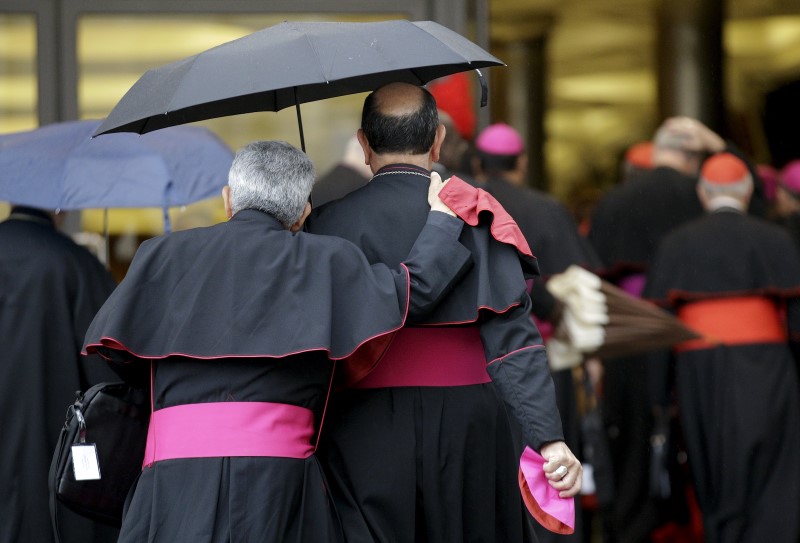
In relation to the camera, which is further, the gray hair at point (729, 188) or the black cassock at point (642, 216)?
the black cassock at point (642, 216)

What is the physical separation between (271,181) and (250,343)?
448 millimetres

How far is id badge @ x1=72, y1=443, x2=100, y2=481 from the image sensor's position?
12.8ft

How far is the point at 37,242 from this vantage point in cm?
515

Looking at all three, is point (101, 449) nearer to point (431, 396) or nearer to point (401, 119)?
point (431, 396)

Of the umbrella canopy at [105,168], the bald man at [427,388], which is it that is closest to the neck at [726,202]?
the umbrella canopy at [105,168]

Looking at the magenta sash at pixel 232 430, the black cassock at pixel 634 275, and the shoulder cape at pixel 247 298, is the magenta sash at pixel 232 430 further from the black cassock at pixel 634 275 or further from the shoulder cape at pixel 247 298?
the black cassock at pixel 634 275

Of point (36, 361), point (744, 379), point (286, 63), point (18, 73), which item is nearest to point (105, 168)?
point (36, 361)

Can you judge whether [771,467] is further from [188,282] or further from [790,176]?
[188,282]

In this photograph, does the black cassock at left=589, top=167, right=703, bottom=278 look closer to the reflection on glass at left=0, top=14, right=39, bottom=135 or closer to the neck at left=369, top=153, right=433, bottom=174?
the reflection on glass at left=0, top=14, right=39, bottom=135

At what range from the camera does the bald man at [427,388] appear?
150 inches

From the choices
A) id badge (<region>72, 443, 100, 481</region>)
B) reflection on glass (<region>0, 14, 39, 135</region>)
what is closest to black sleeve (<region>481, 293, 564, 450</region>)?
id badge (<region>72, 443, 100, 481</region>)

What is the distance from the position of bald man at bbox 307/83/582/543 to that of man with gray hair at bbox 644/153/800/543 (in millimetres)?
2971

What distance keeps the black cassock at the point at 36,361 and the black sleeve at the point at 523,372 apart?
187 centimetres

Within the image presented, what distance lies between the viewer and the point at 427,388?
12.8ft
